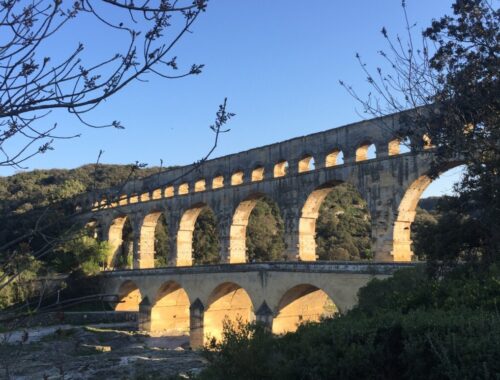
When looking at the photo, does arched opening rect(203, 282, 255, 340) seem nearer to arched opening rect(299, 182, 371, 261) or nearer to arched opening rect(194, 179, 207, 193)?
arched opening rect(194, 179, 207, 193)

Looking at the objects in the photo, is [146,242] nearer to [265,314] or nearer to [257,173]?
[257,173]

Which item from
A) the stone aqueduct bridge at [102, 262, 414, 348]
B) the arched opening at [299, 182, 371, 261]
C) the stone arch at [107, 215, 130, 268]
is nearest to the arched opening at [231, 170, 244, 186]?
the stone aqueduct bridge at [102, 262, 414, 348]

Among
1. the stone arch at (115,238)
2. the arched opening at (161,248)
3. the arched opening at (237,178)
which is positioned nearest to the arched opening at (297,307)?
the arched opening at (237,178)

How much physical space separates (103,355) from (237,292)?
20.6 ft

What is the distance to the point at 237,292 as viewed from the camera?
24.0 meters

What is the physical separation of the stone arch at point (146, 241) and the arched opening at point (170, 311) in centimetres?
367

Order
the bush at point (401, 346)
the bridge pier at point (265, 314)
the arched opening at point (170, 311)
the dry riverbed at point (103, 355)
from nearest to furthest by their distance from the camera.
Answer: the bush at point (401, 346) < the dry riverbed at point (103, 355) < the bridge pier at point (265, 314) < the arched opening at point (170, 311)

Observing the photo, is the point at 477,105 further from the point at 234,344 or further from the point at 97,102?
the point at 97,102

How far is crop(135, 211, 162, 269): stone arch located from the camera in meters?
30.6

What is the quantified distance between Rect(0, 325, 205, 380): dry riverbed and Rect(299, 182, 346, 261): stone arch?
5672 millimetres

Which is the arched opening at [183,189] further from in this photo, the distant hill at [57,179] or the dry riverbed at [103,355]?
the distant hill at [57,179]

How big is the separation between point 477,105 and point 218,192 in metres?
16.7

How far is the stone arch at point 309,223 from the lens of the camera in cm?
2109

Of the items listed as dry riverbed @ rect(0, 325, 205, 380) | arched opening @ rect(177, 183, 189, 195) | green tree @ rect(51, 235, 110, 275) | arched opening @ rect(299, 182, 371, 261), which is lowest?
dry riverbed @ rect(0, 325, 205, 380)
